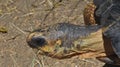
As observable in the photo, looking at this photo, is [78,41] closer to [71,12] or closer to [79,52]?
[79,52]

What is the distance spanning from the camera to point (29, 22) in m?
3.04

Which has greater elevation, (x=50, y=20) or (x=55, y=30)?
(x=55, y=30)

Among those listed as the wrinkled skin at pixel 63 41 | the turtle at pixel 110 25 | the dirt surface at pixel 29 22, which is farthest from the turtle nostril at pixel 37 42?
the dirt surface at pixel 29 22

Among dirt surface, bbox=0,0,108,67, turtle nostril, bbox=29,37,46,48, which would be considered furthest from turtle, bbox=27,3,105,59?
dirt surface, bbox=0,0,108,67

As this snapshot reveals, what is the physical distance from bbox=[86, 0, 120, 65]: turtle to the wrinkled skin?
8 cm

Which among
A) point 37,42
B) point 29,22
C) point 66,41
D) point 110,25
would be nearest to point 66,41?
point 66,41

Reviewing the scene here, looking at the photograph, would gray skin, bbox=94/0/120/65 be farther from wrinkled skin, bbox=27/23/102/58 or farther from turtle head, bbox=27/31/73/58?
turtle head, bbox=27/31/73/58

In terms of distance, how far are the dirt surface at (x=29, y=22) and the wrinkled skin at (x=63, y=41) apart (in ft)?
1.70

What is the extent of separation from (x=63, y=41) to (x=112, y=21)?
0.29 meters

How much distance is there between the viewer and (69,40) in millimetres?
2139

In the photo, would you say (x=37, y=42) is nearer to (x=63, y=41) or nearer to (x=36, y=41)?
(x=36, y=41)

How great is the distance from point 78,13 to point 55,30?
85 cm

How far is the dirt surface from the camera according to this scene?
8.91 feet

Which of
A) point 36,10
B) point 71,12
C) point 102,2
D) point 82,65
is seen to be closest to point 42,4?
point 36,10
